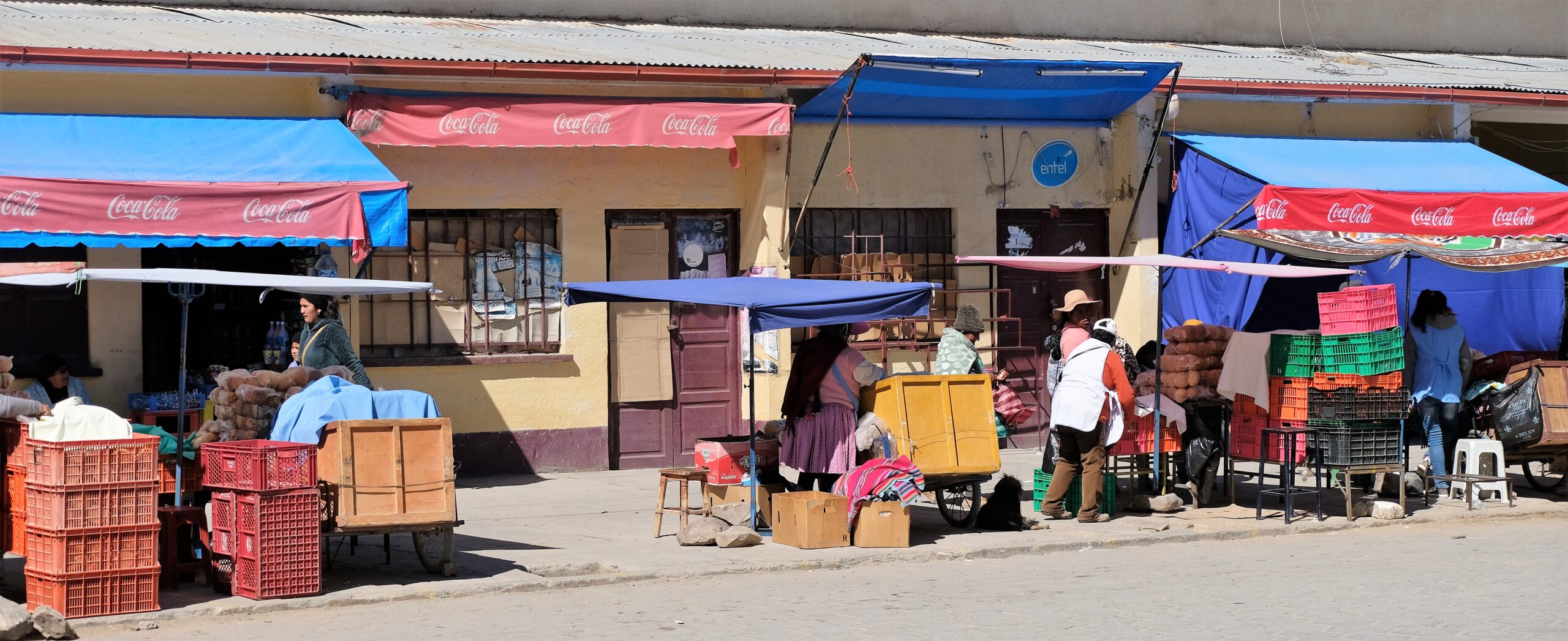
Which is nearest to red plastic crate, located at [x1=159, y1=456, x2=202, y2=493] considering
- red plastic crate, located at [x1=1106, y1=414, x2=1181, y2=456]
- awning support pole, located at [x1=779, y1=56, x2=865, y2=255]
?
red plastic crate, located at [x1=1106, y1=414, x2=1181, y2=456]

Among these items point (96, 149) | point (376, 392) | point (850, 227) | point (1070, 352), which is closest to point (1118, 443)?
point (1070, 352)

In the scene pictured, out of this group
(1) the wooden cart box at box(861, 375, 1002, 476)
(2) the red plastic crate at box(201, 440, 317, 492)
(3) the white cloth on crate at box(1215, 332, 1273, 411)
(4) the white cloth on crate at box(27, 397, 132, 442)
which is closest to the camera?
(4) the white cloth on crate at box(27, 397, 132, 442)

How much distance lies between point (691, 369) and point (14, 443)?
24.7 ft

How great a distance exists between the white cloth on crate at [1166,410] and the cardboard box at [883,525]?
2.69 m

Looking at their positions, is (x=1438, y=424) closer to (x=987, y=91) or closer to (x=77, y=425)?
(x=987, y=91)

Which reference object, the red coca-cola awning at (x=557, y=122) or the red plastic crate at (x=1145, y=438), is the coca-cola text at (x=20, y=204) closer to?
the red coca-cola awning at (x=557, y=122)

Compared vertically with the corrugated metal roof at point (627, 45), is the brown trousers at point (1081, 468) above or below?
below

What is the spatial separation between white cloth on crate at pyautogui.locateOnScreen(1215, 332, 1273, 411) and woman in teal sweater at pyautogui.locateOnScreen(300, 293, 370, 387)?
20.9 feet

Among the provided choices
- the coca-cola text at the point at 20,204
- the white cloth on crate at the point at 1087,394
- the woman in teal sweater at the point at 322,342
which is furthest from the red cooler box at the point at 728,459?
the coca-cola text at the point at 20,204

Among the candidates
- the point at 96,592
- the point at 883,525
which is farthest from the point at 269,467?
the point at 883,525

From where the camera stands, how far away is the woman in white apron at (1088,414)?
11.5 m

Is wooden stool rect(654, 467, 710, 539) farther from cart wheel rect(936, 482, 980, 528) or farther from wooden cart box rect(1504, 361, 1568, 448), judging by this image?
wooden cart box rect(1504, 361, 1568, 448)

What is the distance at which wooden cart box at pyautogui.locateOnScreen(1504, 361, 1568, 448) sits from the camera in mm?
12617

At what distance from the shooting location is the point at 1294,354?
12.1m
